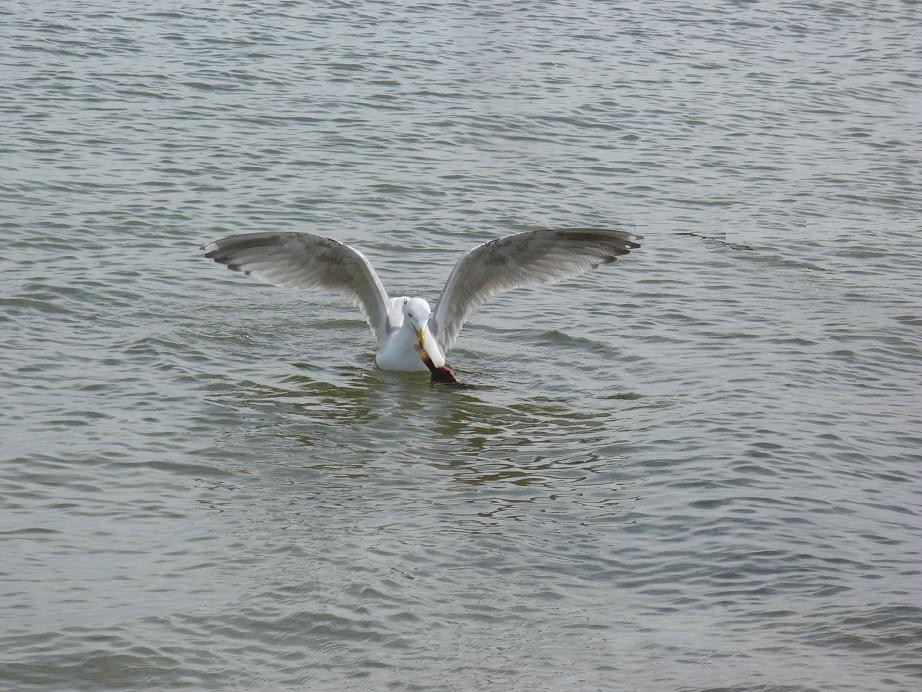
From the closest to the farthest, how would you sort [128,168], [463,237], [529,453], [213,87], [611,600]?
[611,600], [529,453], [463,237], [128,168], [213,87]

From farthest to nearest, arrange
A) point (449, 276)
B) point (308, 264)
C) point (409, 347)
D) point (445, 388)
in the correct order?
1. point (308, 264)
2. point (449, 276)
3. point (409, 347)
4. point (445, 388)

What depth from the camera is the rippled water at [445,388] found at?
586cm

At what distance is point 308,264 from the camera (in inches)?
388

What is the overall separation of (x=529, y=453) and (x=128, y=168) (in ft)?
20.6

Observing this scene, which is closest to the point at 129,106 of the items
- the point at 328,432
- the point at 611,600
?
the point at 328,432

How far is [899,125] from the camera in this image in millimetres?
17297

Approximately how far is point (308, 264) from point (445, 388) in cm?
137

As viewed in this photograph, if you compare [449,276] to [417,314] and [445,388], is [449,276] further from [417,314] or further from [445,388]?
[445,388]

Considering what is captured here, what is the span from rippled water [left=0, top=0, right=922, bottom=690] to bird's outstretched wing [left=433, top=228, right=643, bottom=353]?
41cm

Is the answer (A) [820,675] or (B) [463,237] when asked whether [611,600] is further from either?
(B) [463,237]

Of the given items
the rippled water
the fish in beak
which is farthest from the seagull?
the rippled water

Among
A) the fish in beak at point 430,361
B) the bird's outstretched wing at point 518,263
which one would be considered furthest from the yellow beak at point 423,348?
the bird's outstretched wing at point 518,263

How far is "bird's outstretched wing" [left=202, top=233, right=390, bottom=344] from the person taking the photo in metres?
9.59

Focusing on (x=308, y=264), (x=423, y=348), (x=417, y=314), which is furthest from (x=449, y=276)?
(x=308, y=264)
